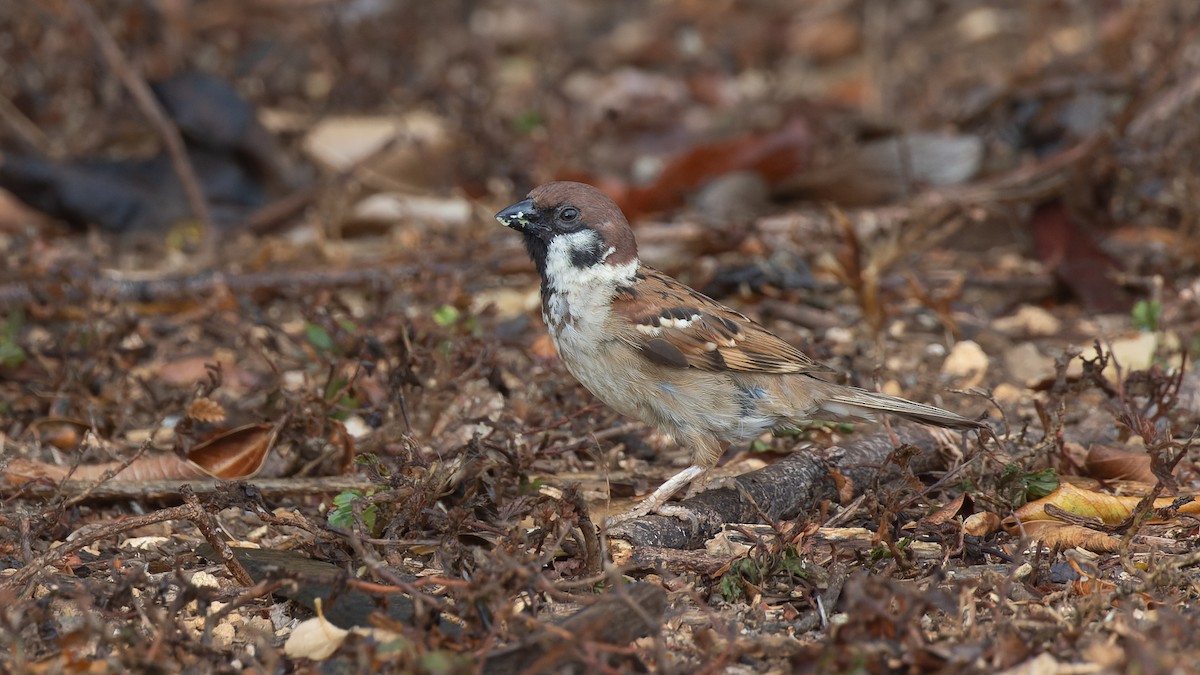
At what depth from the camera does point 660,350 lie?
4184 mm

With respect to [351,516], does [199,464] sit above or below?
below

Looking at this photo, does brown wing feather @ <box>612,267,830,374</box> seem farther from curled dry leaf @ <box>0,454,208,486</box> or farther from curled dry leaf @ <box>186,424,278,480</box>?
curled dry leaf @ <box>0,454,208,486</box>

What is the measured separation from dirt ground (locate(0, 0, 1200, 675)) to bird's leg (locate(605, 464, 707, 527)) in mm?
95

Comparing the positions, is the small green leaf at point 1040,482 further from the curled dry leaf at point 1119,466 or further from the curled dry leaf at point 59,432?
the curled dry leaf at point 59,432

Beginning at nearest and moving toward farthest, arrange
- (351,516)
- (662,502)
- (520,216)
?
(351,516) < (662,502) < (520,216)

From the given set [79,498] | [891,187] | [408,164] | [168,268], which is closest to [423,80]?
[408,164]

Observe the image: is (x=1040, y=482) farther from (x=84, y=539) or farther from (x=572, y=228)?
(x=84, y=539)

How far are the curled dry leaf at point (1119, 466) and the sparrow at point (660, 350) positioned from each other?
609mm

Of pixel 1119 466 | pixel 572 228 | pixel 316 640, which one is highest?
pixel 572 228

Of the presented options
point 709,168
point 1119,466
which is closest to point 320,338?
point 1119,466

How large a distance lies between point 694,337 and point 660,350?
0.16m

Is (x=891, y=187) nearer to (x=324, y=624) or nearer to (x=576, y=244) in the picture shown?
(x=576, y=244)

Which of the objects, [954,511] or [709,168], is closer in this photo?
[954,511]

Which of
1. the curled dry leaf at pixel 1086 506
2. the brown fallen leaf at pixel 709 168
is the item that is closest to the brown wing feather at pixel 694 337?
the curled dry leaf at pixel 1086 506
